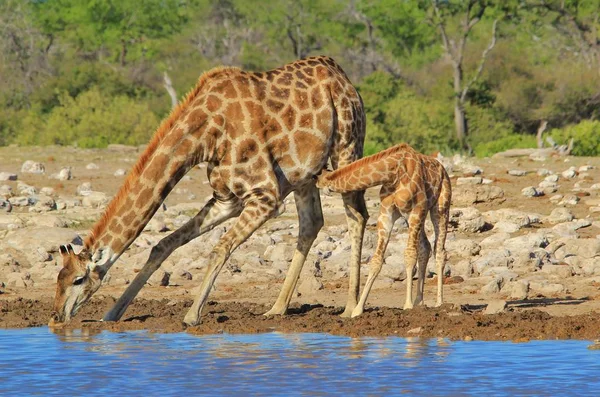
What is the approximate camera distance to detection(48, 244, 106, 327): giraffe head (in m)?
10.3

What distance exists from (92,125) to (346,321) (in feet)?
85.0

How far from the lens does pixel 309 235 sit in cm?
1179

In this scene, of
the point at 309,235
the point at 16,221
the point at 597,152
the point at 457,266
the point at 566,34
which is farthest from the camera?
the point at 566,34

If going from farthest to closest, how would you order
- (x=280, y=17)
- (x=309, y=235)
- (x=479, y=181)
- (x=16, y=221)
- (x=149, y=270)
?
1. (x=280, y=17)
2. (x=479, y=181)
3. (x=16, y=221)
4. (x=309, y=235)
5. (x=149, y=270)

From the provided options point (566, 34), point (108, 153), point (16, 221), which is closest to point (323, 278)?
point (16, 221)

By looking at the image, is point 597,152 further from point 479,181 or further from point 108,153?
point 108,153

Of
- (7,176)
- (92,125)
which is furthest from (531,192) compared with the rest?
(92,125)

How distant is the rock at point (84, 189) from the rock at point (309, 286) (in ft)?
23.9

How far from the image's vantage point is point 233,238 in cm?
1073

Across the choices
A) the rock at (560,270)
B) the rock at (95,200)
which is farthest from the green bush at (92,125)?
the rock at (560,270)

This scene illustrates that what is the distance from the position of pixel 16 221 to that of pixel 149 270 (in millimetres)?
6378

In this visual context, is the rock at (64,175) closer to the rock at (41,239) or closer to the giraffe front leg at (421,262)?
the rock at (41,239)

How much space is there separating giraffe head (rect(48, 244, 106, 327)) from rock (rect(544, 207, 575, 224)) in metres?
8.25

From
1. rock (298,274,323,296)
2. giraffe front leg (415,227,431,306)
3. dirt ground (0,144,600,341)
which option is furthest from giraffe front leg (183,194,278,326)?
rock (298,274,323,296)
